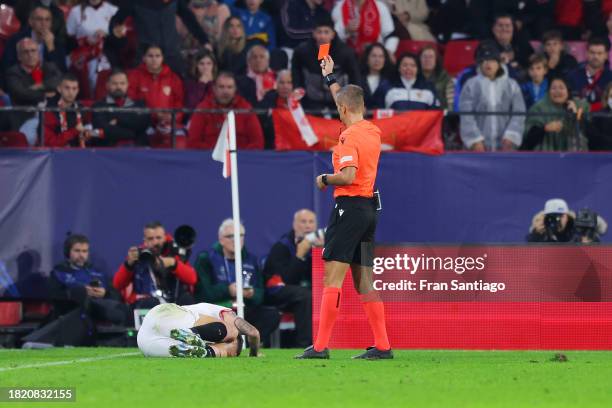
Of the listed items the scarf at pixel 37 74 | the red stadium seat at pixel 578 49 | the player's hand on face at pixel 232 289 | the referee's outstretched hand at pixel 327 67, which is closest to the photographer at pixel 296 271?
the player's hand on face at pixel 232 289

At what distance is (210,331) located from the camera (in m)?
12.8

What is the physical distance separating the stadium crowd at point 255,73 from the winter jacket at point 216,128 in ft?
0.06

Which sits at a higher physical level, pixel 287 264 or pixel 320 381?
pixel 287 264

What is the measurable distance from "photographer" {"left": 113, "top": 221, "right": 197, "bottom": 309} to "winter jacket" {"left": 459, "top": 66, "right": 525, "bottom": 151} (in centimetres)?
432

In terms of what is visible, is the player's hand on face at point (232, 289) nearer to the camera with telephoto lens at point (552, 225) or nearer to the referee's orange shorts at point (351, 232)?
the camera with telephoto lens at point (552, 225)

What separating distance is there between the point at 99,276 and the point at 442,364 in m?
6.76

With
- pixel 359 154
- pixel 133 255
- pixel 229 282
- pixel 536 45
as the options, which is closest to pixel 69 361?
pixel 359 154

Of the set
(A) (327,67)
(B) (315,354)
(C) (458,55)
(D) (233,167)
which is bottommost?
(B) (315,354)

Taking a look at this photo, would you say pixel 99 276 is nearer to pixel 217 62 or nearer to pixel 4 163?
pixel 4 163

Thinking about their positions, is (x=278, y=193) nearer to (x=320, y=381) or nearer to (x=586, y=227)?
(x=586, y=227)

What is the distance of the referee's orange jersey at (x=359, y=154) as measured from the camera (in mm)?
12180

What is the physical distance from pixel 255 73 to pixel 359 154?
27.5 ft

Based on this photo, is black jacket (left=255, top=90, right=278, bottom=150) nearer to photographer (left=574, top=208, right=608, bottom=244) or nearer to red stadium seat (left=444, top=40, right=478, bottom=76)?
red stadium seat (left=444, top=40, right=478, bottom=76)

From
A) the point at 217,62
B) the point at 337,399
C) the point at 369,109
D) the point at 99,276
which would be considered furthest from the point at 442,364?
the point at 217,62
